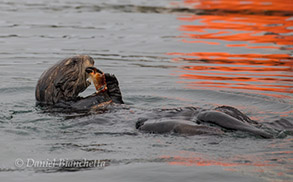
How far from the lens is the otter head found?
6.15 meters

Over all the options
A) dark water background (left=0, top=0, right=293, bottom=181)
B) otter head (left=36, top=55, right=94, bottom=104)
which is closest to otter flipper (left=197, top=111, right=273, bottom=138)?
dark water background (left=0, top=0, right=293, bottom=181)

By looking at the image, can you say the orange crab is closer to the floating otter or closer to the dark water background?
the floating otter

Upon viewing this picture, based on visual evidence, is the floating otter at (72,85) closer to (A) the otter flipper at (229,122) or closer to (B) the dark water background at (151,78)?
(B) the dark water background at (151,78)

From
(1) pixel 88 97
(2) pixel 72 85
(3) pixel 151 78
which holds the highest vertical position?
(2) pixel 72 85

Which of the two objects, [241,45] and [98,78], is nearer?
[98,78]

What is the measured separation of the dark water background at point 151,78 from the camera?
14.5ft

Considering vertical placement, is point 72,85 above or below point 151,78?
above

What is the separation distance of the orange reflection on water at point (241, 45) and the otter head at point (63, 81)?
2.37 meters

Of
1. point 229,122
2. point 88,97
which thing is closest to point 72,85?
point 88,97

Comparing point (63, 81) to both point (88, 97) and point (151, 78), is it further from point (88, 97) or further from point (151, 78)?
point (151, 78)

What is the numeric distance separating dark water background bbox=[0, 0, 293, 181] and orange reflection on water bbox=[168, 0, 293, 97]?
2cm

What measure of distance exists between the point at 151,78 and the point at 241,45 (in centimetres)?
361

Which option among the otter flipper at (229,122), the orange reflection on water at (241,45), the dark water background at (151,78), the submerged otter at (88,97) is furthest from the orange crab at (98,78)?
the orange reflection on water at (241,45)

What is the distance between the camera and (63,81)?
6.17m
